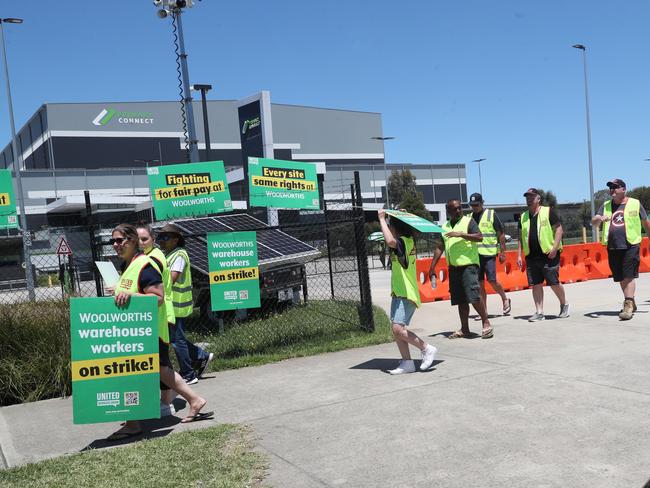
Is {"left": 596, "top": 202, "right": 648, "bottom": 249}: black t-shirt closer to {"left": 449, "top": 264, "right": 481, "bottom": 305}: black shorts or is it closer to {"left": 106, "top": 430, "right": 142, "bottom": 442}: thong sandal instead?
{"left": 449, "top": 264, "right": 481, "bottom": 305}: black shorts

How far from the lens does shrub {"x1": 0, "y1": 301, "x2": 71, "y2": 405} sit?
21.4 feet

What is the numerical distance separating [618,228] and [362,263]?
361 centimetres

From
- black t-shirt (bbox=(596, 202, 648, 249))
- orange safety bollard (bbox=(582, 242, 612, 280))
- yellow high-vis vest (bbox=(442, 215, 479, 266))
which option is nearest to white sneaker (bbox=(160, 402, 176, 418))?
yellow high-vis vest (bbox=(442, 215, 479, 266))

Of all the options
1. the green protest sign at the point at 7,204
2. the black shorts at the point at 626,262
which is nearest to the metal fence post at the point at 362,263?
the black shorts at the point at 626,262

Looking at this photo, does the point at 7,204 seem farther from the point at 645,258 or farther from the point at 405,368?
the point at 645,258

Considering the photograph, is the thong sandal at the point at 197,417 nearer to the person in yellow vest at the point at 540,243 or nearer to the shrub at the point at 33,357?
the shrub at the point at 33,357

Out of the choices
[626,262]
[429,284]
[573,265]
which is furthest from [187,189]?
[573,265]

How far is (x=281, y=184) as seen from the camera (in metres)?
8.76

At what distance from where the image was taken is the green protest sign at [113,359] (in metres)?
4.84

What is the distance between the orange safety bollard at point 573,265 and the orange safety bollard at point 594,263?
139mm

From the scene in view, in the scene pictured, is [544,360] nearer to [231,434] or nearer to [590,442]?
[590,442]

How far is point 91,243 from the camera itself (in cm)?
782

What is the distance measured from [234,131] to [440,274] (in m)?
71.4

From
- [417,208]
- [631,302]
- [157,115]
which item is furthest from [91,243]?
[157,115]
